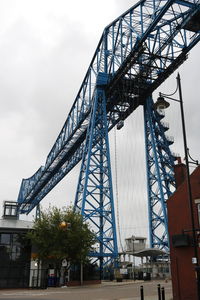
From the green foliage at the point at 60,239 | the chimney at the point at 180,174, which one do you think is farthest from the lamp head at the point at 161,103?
the green foliage at the point at 60,239

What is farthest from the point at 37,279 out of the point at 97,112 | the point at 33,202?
the point at 33,202

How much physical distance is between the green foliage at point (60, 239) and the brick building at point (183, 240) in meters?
12.8

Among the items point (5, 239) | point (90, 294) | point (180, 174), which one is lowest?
point (90, 294)

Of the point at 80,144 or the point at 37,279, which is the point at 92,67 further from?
the point at 37,279

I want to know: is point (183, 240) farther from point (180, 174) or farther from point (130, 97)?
point (130, 97)

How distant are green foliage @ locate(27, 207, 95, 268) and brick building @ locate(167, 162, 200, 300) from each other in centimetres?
1277

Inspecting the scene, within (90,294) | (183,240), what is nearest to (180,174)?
(183,240)

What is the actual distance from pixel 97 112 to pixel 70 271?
70.0 ft

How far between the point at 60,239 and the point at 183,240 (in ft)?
49.8

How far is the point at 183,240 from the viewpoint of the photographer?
60.6ft

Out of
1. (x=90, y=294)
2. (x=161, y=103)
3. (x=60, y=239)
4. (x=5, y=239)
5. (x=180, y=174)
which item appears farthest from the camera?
(x=5, y=239)

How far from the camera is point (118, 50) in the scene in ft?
147

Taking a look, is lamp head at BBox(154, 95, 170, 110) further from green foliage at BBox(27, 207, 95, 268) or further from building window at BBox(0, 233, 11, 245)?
building window at BBox(0, 233, 11, 245)

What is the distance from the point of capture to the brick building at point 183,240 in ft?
60.3
